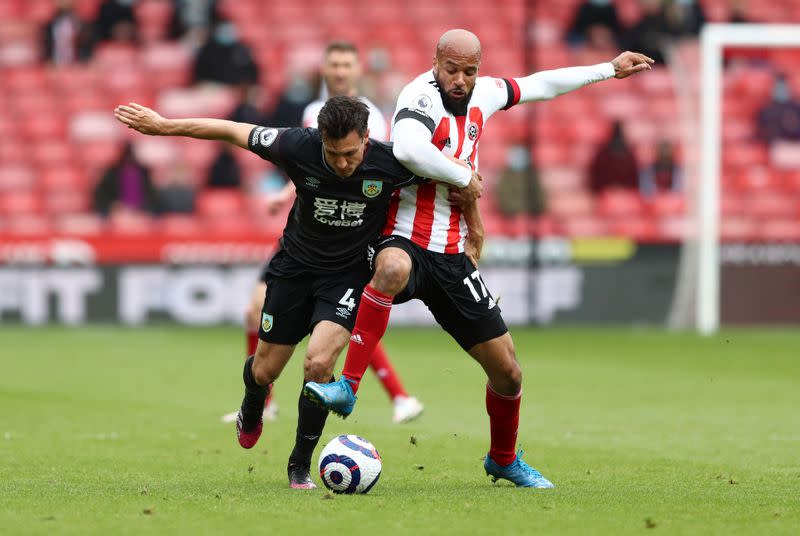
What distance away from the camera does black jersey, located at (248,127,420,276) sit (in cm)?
645

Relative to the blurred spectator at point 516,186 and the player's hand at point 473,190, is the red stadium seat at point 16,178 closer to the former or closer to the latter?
the blurred spectator at point 516,186

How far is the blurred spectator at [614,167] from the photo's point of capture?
19516 millimetres

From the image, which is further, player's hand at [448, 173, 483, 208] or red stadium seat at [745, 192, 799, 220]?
red stadium seat at [745, 192, 799, 220]

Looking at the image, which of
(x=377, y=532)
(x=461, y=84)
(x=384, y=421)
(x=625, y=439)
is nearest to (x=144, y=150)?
(x=384, y=421)

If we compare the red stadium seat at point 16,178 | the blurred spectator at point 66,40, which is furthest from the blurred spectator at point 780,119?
the red stadium seat at point 16,178

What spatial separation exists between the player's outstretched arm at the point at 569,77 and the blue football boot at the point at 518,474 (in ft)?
5.80

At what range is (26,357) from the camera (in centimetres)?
1411

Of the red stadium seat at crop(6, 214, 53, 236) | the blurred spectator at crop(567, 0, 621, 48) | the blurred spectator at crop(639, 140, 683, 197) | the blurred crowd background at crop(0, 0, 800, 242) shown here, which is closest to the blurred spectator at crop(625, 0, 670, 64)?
the blurred crowd background at crop(0, 0, 800, 242)

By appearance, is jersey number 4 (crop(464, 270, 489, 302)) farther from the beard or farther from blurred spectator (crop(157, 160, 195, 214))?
blurred spectator (crop(157, 160, 195, 214))

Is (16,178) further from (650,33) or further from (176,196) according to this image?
(650,33)

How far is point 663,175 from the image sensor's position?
1944cm

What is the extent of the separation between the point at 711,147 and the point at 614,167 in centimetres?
224

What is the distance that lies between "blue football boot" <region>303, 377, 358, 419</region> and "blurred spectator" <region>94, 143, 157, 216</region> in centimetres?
1310

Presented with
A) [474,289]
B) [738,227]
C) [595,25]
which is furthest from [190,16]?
[474,289]
